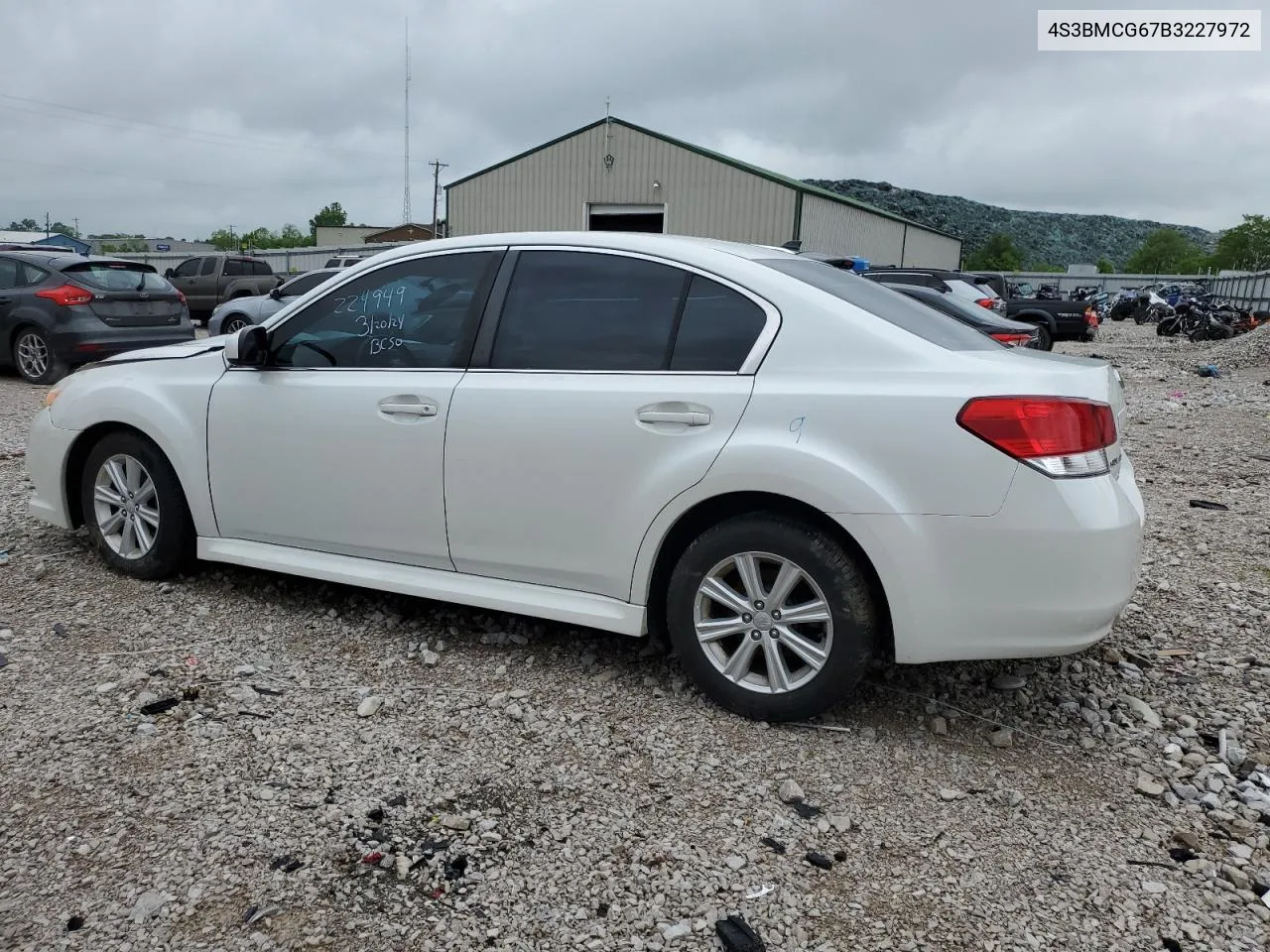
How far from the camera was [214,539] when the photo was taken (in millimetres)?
4340

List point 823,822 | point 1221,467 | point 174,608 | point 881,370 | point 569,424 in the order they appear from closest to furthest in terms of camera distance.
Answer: point 823,822
point 881,370
point 569,424
point 174,608
point 1221,467

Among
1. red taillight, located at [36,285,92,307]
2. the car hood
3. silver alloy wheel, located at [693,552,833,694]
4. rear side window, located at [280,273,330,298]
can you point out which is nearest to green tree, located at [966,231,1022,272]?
rear side window, located at [280,273,330,298]

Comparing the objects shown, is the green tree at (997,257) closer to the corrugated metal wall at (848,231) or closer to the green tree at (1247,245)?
the green tree at (1247,245)

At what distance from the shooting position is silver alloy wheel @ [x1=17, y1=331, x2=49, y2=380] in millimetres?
11539

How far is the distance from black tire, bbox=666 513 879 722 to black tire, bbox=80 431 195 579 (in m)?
2.42

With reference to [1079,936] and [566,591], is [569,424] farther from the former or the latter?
[1079,936]

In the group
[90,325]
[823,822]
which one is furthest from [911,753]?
[90,325]

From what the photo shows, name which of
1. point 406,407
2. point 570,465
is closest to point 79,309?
point 406,407

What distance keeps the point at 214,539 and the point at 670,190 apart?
2666cm

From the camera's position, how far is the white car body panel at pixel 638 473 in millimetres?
2941

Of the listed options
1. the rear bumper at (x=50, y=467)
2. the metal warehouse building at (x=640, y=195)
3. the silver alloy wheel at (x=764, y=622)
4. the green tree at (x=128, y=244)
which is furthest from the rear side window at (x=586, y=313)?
the green tree at (x=128, y=244)

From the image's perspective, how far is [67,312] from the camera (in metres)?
11.4

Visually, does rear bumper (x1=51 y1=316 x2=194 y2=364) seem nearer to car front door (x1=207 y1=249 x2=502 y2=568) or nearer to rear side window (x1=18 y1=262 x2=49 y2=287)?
rear side window (x1=18 y1=262 x2=49 y2=287)

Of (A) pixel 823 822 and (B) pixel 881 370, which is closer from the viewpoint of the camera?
(A) pixel 823 822
